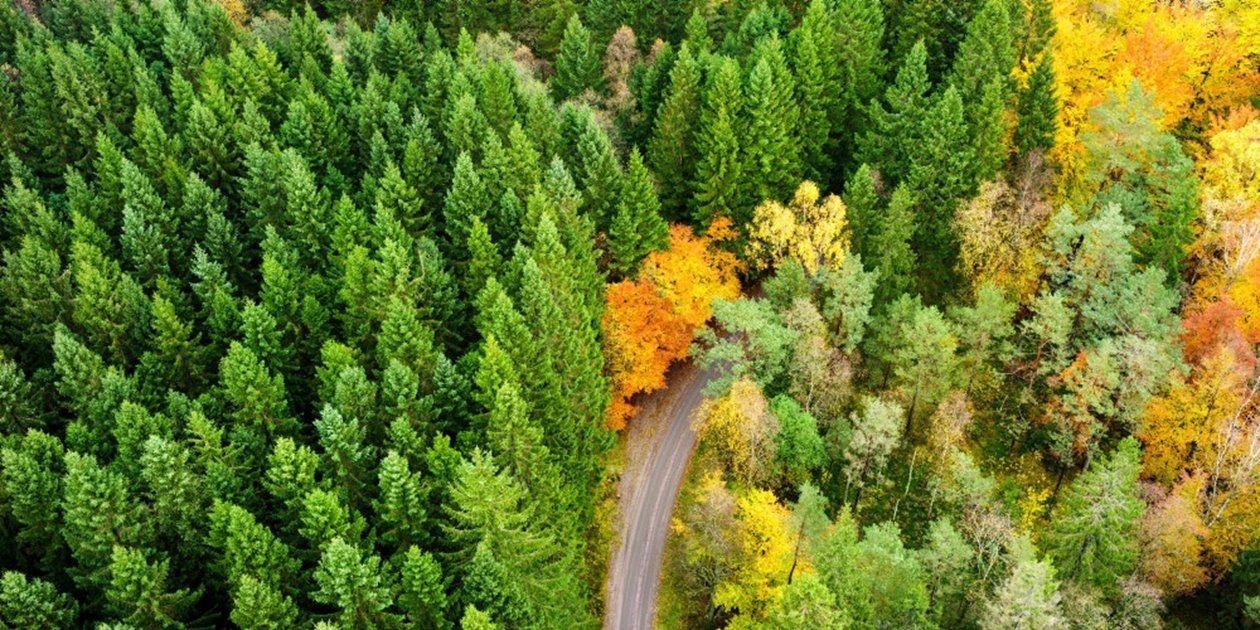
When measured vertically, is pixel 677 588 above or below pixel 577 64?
below

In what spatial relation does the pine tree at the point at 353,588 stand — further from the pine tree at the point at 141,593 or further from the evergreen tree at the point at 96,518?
the evergreen tree at the point at 96,518

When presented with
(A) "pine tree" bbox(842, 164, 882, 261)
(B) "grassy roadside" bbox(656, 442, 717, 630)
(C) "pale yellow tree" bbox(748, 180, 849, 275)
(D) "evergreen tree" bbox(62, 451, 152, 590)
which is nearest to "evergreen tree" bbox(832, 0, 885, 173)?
(A) "pine tree" bbox(842, 164, 882, 261)

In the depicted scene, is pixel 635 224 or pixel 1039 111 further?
pixel 1039 111

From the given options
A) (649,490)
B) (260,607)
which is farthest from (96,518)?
(649,490)

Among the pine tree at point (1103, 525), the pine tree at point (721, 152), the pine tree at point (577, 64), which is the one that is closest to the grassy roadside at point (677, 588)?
the pine tree at point (721, 152)

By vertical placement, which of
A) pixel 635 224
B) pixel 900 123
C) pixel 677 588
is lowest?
pixel 677 588

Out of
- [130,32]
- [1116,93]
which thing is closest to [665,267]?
[1116,93]

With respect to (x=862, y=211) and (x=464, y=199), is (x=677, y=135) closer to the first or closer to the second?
(x=862, y=211)

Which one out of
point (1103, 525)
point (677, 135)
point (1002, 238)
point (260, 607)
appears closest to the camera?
point (260, 607)
